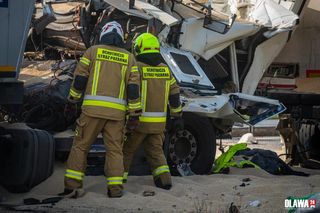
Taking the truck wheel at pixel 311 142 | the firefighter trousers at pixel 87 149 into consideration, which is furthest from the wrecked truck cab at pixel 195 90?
the truck wheel at pixel 311 142

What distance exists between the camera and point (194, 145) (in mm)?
8062

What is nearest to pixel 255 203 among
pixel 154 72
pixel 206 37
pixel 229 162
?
pixel 154 72

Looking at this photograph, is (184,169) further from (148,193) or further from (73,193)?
(73,193)

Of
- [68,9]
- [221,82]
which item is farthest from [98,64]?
[221,82]

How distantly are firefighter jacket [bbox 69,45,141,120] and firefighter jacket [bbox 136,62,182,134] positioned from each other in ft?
1.78

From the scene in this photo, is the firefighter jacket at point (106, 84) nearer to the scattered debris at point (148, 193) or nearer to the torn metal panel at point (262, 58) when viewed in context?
the scattered debris at point (148, 193)

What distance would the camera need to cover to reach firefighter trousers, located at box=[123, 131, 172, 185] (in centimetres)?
699

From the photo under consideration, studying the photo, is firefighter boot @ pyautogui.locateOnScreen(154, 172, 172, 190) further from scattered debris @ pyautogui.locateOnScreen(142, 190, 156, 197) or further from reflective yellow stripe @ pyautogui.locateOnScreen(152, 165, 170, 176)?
scattered debris @ pyautogui.locateOnScreen(142, 190, 156, 197)

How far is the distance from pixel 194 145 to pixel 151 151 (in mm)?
1120

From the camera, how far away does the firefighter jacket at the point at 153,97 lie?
6953 mm

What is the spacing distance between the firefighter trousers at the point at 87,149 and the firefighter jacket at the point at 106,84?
0.11 m

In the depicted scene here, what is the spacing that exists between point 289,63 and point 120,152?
530cm

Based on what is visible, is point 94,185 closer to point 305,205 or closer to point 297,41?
point 305,205

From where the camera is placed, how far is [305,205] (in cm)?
457
